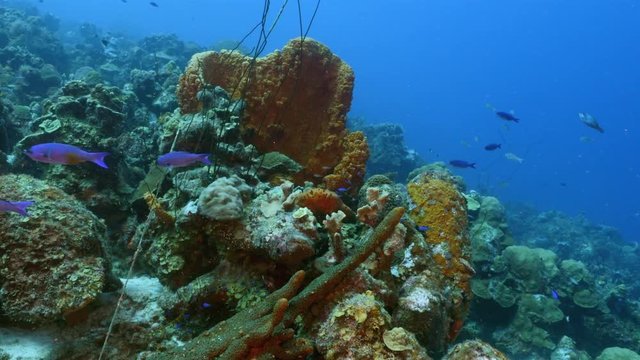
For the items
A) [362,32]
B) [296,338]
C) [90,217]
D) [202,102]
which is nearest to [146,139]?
[202,102]

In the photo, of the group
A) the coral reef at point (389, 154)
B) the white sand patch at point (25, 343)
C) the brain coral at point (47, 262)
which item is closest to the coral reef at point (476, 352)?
the brain coral at point (47, 262)

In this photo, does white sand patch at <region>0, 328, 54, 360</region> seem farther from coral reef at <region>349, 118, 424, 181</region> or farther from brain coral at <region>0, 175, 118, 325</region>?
coral reef at <region>349, 118, 424, 181</region>

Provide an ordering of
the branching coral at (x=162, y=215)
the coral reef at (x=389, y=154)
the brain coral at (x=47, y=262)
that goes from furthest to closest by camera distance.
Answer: the coral reef at (x=389, y=154)
the branching coral at (x=162, y=215)
the brain coral at (x=47, y=262)

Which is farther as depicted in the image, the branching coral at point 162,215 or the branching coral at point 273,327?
the branching coral at point 162,215

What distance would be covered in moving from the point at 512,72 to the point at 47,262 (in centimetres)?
17459

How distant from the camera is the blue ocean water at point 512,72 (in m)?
97.9

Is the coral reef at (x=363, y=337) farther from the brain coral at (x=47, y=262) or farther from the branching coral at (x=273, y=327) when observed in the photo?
the brain coral at (x=47, y=262)

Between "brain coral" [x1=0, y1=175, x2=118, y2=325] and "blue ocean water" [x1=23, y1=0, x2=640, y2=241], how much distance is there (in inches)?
3181

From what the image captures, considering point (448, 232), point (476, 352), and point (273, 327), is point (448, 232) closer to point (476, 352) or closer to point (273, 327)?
point (476, 352)

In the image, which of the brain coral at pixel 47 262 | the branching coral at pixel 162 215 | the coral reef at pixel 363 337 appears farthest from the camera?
the branching coral at pixel 162 215

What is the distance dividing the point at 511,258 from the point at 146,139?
915 cm

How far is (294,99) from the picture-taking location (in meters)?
6.22

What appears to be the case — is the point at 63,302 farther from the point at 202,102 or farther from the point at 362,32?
the point at 362,32

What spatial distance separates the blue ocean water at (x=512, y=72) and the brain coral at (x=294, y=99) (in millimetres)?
77308
